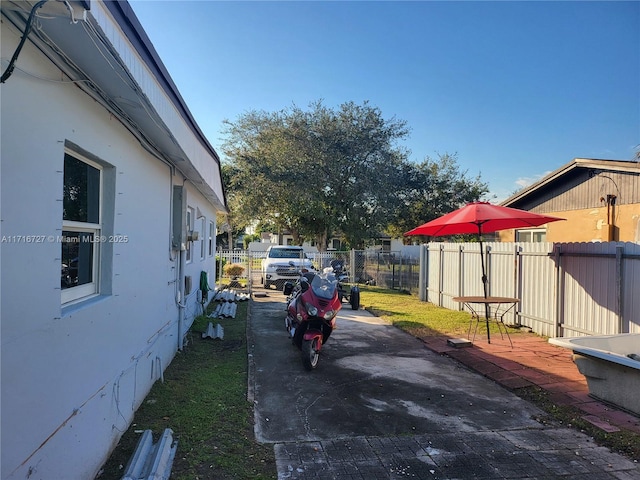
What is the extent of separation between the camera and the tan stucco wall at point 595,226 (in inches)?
413

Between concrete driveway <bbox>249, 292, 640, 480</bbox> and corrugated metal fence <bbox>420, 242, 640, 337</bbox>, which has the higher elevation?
corrugated metal fence <bbox>420, 242, 640, 337</bbox>

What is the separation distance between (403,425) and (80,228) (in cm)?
334

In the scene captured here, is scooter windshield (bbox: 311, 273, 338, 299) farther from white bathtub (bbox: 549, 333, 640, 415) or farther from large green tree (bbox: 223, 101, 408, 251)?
large green tree (bbox: 223, 101, 408, 251)

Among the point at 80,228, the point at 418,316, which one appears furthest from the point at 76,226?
the point at 418,316

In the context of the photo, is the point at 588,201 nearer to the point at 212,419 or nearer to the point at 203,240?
Answer: the point at 203,240

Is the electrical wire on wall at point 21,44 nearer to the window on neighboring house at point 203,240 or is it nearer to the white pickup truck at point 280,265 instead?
the window on neighboring house at point 203,240

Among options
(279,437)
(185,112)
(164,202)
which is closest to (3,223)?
(279,437)

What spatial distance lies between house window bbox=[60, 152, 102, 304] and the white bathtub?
4.85m

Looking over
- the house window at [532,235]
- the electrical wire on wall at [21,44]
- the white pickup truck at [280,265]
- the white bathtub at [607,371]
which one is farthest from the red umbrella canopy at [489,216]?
the white pickup truck at [280,265]

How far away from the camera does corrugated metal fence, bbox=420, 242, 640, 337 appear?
6309 millimetres

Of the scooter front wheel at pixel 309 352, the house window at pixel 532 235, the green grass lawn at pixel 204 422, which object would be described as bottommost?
the green grass lawn at pixel 204 422

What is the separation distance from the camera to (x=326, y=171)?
23.4 m

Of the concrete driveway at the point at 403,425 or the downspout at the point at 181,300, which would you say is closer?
the concrete driveway at the point at 403,425

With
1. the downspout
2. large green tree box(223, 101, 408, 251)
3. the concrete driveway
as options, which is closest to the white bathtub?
the concrete driveway
